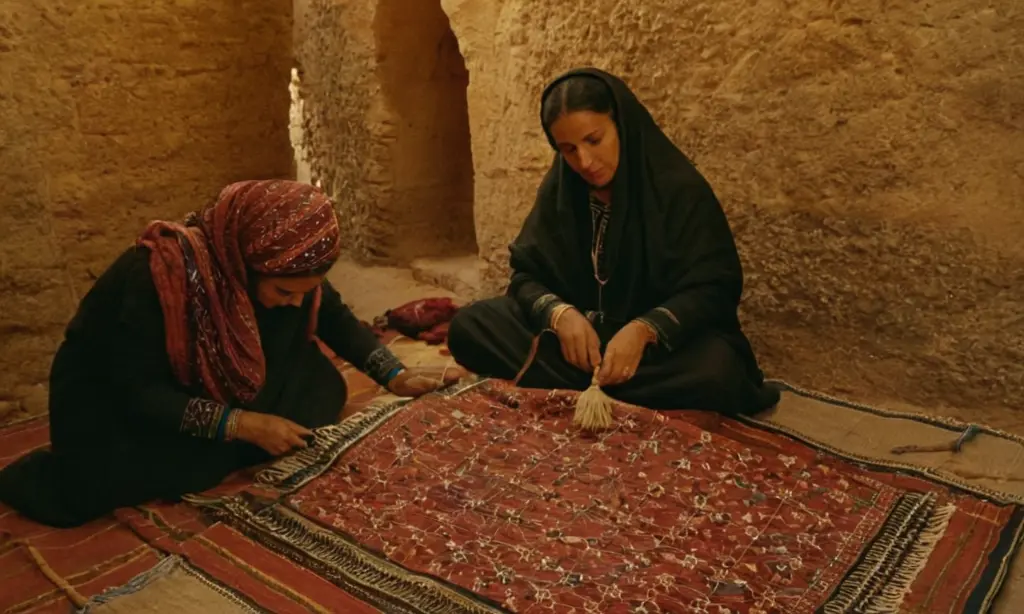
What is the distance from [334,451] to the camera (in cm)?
235

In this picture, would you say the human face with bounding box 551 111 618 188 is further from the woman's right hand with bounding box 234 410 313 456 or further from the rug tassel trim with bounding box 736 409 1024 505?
the woman's right hand with bounding box 234 410 313 456

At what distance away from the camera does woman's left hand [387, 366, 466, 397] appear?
256 cm

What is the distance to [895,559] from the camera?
1.89 metres

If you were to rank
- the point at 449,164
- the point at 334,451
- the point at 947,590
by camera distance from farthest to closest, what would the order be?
the point at 449,164
the point at 334,451
the point at 947,590

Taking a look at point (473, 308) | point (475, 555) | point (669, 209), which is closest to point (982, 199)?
point (669, 209)

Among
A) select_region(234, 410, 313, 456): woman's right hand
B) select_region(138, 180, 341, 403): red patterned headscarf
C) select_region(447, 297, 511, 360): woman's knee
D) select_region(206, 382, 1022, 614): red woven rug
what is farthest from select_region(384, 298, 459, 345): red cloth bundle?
select_region(138, 180, 341, 403): red patterned headscarf

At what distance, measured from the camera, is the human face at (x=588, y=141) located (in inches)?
99.9

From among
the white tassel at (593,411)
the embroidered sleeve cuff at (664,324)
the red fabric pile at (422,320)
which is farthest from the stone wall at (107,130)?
the embroidered sleeve cuff at (664,324)

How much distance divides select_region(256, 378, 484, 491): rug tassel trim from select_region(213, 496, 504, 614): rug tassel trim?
0.11 m

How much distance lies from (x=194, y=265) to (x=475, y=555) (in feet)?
3.21

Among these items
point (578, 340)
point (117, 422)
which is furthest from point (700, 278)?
point (117, 422)

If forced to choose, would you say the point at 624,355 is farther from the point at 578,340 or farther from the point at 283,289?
the point at 283,289

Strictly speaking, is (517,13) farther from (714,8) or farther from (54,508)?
(54,508)

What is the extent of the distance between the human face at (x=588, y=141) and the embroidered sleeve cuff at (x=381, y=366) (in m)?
0.80
